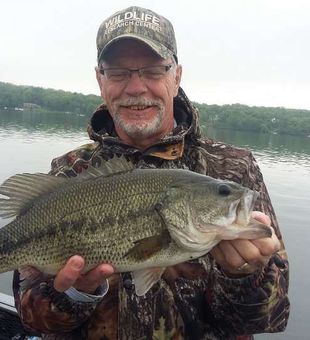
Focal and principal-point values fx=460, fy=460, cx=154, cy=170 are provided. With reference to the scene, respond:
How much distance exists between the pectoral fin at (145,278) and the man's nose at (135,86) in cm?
138

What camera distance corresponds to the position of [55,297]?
10.0 ft

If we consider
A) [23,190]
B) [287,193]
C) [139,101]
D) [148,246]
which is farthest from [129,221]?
[287,193]

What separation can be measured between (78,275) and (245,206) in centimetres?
104

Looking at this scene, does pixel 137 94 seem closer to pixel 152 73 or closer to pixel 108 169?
pixel 152 73

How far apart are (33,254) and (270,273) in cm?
148

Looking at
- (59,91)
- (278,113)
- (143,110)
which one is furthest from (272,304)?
(59,91)

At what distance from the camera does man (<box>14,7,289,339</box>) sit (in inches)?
111

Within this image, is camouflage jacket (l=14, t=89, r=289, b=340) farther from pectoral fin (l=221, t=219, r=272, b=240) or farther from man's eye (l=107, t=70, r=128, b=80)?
man's eye (l=107, t=70, r=128, b=80)

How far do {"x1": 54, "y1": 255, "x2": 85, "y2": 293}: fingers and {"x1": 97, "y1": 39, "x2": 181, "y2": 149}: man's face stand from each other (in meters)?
1.20

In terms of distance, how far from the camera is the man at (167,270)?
281 cm

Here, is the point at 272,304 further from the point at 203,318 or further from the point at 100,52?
the point at 100,52

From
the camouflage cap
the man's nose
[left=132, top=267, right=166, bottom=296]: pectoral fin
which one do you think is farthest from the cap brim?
[left=132, top=267, right=166, bottom=296]: pectoral fin

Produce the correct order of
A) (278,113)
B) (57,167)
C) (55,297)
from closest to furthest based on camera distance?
1. (55,297)
2. (57,167)
3. (278,113)

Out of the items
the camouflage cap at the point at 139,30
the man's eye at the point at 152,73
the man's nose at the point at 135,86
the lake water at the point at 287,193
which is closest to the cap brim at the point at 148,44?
the camouflage cap at the point at 139,30
